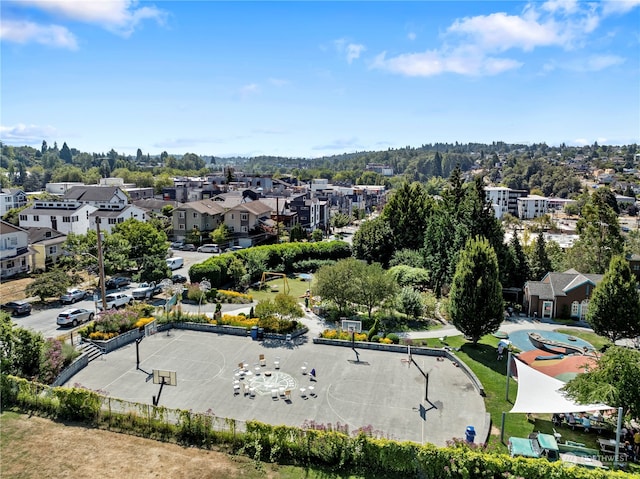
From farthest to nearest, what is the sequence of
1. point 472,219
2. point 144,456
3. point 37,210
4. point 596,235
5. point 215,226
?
point 215,226 < point 37,210 < point 596,235 < point 472,219 < point 144,456

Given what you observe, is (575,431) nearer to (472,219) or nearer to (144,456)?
(144,456)

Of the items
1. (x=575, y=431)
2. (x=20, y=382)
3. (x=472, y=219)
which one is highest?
(x=472, y=219)

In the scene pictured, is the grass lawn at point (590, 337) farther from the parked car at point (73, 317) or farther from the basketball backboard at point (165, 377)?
the parked car at point (73, 317)

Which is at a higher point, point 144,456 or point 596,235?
point 596,235

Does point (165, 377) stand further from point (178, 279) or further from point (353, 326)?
point (178, 279)

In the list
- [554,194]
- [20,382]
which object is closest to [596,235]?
[20,382]

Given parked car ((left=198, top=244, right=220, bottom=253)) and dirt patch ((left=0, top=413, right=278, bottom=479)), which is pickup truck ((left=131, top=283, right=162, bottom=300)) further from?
dirt patch ((left=0, top=413, right=278, bottom=479))
